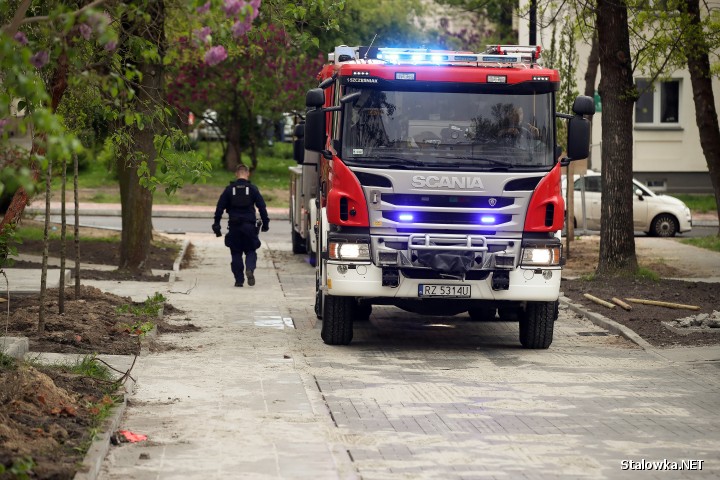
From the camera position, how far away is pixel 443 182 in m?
13.0

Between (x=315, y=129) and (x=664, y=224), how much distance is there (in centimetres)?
2055

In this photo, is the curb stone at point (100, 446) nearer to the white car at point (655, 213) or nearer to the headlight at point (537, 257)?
the headlight at point (537, 257)

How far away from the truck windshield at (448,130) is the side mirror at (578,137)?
224 millimetres

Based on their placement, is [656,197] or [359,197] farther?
[656,197]

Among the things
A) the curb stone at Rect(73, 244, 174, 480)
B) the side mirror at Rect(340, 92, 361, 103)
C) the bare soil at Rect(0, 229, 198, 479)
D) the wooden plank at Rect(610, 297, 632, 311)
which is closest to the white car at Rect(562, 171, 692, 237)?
the wooden plank at Rect(610, 297, 632, 311)

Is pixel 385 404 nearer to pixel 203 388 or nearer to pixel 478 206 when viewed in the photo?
pixel 203 388

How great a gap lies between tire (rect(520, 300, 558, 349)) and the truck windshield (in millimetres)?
1515

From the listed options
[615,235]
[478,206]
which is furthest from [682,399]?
[615,235]

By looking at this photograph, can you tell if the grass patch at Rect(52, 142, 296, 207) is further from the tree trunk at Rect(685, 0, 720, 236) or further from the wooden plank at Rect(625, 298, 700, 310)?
the wooden plank at Rect(625, 298, 700, 310)

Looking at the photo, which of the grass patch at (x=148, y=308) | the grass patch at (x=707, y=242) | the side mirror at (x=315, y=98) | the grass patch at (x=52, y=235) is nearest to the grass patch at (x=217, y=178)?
the grass patch at (x=52, y=235)

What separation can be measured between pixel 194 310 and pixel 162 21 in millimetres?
5778

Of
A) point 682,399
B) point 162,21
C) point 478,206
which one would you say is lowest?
point 682,399

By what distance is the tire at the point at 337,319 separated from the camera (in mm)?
13695

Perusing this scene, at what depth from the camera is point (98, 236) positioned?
2764 centimetres
